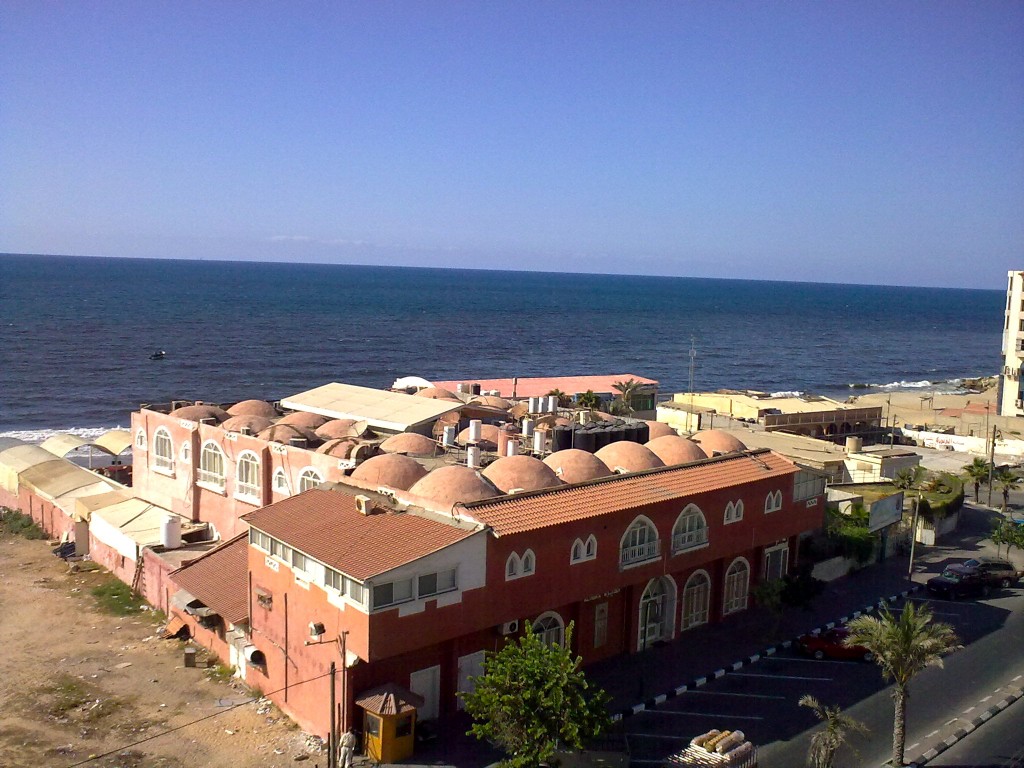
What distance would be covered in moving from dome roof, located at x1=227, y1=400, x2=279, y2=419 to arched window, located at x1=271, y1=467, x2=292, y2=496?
6763 millimetres

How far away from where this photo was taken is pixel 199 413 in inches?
1441

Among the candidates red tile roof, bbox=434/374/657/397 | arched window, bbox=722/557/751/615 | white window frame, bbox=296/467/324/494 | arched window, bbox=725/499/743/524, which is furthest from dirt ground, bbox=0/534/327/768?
red tile roof, bbox=434/374/657/397

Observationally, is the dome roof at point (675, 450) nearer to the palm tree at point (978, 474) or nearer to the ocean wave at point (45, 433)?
the palm tree at point (978, 474)

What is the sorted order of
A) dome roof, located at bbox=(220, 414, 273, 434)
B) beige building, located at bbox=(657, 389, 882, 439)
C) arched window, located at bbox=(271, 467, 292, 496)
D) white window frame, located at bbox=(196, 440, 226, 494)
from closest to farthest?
arched window, located at bbox=(271, 467, 292, 496), white window frame, located at bbox=(196, 440, 226, 494), dome roof, located at bbox=(220, 414, 273, 434), beige building, located at bbox=(657, 389, 882, 439)

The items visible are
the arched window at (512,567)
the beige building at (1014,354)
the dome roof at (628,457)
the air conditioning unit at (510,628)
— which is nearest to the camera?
the arched window at (512,567)

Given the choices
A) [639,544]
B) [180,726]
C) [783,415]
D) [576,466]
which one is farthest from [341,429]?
[783,415]

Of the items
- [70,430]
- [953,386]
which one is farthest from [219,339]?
[953,386]

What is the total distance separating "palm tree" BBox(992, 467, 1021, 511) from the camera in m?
42.8

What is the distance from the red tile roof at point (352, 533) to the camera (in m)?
20.2

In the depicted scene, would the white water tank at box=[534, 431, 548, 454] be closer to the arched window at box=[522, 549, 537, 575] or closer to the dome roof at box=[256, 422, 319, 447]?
the dome roof at box=[256, 422, 319, 447]

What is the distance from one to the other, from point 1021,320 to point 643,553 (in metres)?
57.4

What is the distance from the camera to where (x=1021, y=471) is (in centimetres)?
5022

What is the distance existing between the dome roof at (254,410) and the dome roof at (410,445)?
8.38 meters

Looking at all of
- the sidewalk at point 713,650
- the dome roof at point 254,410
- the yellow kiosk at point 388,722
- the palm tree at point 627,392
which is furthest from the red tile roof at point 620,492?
the palm tree at point 627,392
